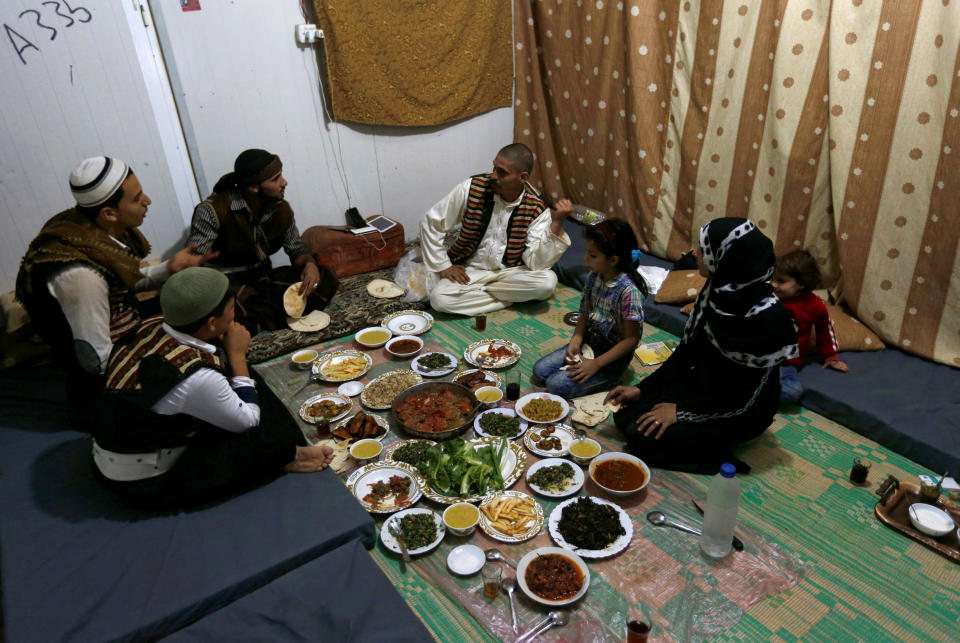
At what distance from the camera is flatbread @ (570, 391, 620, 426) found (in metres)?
3.23

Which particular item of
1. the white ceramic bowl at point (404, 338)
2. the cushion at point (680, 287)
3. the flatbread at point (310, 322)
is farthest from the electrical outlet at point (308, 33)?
the cushion at point (680, 287)

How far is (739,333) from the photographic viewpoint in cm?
265

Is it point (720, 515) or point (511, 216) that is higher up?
point (511, 216)

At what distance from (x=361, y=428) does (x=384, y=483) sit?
0.44 metres

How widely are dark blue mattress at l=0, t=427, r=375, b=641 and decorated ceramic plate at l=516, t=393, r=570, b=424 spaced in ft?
3.58

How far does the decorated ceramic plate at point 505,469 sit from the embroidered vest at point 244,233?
225 centimetres

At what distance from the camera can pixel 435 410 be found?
10.6 feet

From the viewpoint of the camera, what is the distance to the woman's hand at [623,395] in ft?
10.2

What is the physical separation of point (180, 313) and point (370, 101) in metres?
3.34

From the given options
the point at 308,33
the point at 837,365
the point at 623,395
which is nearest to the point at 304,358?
the point at 623,395

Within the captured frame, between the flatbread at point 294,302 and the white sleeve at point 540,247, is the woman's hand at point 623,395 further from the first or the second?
the flatbread at point 294,302

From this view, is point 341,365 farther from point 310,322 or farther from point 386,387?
point 310,322

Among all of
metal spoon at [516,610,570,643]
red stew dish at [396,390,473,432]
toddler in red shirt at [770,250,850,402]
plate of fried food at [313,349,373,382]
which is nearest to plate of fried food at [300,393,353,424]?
plate of fried food at [313,349,373,382]

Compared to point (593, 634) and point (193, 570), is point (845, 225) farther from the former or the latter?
point (193, 570)
